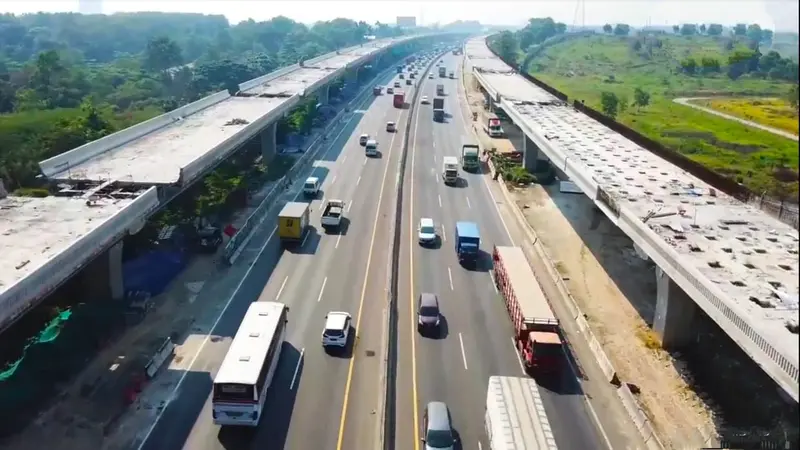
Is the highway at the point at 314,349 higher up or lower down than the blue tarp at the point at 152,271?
lower down

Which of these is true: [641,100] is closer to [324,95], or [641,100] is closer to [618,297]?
[324,95]

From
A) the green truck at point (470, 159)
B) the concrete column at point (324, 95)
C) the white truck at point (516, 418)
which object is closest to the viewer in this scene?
the white truck at point (516, 418)

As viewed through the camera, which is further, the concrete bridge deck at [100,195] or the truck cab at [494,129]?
the truck cab at [494,129]

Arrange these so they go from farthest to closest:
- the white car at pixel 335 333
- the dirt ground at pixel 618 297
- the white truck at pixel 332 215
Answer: the white truck at pixel 332 215, the white car at pixel 335 333, the dirt ground at pixel 618 297

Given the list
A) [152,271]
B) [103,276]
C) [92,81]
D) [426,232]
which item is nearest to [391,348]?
[103,276]

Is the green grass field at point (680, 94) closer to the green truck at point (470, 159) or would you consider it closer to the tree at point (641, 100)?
the tree at point (641, 100)

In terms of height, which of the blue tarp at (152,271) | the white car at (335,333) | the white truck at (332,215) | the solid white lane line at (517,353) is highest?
the white truck at (332,215)

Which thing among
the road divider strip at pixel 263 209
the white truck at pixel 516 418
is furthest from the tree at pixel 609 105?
the white truck at pixel 516 418

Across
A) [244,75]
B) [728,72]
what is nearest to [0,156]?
[244,75]
